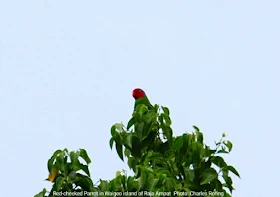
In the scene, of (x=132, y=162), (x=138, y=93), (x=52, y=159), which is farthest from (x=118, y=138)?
(x=138, y=93)

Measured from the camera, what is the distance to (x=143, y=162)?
5.16 metres

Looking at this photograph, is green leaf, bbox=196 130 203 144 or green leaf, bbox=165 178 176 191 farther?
green leaf, bbox=196 130 203 144

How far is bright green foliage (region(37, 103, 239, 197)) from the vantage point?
4992mm

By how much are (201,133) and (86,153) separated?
79cm

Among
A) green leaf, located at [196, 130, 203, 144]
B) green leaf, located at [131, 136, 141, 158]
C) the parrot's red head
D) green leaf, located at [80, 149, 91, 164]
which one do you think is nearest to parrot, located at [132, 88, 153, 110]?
the parrot's red head

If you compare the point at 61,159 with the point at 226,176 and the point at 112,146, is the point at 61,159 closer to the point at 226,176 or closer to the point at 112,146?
the point at 112,146

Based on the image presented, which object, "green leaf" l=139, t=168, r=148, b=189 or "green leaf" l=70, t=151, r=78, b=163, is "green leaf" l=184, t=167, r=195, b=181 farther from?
"green leaf" l=70, t=151, r=78, b=163

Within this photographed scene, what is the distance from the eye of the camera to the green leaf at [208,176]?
503 cm

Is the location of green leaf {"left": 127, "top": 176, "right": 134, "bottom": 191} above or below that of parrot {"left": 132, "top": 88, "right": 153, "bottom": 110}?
below

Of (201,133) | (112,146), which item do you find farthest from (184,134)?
(112,146)

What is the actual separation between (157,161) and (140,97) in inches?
28.4

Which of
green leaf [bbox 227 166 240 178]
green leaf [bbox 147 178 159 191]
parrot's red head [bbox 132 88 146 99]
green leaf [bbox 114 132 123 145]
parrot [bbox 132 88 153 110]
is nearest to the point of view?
green leaf [bbox 147 178 159 191]

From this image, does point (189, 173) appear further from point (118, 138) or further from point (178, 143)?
point (118, 138)

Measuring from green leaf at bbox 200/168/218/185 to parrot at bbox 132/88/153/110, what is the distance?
0.67 m
